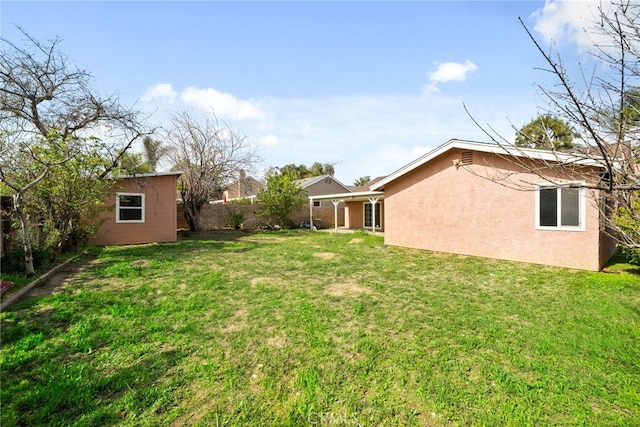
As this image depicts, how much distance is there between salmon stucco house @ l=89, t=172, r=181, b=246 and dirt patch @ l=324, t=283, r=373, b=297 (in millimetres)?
9673

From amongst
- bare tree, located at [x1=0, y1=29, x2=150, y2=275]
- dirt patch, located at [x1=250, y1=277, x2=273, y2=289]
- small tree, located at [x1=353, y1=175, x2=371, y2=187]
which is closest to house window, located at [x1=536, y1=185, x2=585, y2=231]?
dirt patch, located at [x1=250, y1=277, x2=273, y2=289]

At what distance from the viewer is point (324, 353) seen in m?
3.72

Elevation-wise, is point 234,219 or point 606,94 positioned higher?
point 606,94

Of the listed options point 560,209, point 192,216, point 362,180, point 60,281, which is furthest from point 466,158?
point 362,180

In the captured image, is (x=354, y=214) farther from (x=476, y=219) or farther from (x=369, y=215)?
(x=476, y=219)

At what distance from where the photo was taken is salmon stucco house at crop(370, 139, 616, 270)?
7.64 m

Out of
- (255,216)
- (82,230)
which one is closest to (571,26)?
(82,230)

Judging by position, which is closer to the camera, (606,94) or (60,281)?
(606,94)

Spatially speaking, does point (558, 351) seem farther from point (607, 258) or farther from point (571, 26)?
point (607, 258)

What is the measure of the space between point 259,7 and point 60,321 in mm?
7297

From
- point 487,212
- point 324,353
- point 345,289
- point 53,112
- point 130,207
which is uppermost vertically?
point 53,112

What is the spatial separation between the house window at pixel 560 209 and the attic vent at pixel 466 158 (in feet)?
7.14

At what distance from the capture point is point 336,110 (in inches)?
530

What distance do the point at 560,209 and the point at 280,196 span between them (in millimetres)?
14601
